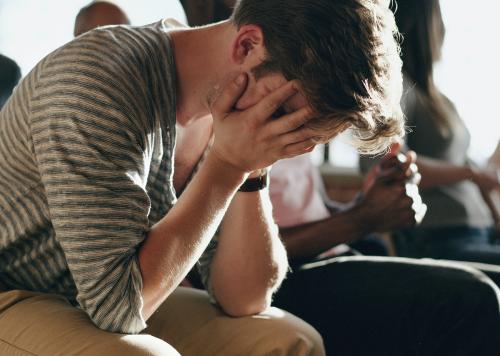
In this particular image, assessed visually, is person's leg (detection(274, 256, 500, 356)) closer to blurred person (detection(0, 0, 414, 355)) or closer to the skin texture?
blurred person (detection(0, 0, 414, 355))

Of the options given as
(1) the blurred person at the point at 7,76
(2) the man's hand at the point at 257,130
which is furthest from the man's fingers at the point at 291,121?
(1) the blurred person at the point at 7,76

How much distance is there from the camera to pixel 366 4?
0.95 m

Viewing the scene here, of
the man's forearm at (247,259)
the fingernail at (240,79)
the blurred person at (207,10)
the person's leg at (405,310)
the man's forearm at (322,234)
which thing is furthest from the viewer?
the blurred person at (207,10)

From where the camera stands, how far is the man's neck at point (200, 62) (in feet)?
3.50

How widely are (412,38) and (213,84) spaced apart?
1255 mm

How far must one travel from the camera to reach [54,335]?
0.89 metres

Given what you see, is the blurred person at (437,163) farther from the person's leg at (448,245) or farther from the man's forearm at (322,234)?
the man's forearm at (322,234)

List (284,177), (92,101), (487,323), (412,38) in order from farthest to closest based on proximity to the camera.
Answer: (412,38), (284,177), (487,323), (92,101)

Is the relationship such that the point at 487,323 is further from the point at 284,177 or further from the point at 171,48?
the point at 171,48

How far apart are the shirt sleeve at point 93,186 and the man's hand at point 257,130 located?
0.43 ft

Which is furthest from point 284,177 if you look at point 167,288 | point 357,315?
point 167,288

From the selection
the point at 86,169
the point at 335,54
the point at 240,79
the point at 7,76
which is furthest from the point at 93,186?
the point at 7,76

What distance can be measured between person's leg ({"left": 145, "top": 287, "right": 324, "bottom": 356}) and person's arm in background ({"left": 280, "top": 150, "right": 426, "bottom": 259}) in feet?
0.78

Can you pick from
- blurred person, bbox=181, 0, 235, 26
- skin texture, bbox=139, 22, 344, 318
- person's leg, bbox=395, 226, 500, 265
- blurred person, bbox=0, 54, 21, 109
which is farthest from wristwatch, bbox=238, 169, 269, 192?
person's leg, bbox=395, 226, 500, 265
